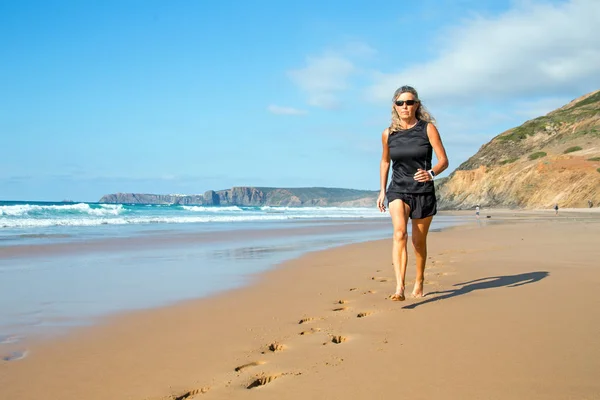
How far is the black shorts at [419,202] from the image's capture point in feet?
15.5

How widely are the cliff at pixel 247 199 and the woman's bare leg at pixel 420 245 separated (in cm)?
15768

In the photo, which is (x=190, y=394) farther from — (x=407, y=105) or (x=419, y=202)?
(x=407, y=105)

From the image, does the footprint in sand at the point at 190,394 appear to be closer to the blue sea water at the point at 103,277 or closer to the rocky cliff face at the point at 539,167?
the blue sea water at the point at 103,277

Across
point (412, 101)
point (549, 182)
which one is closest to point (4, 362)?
point (412, 101)

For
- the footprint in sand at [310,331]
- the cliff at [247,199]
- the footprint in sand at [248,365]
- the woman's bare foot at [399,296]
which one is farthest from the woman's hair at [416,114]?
the cliff at [247,199]

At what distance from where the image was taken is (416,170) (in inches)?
186

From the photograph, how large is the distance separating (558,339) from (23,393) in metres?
3.09

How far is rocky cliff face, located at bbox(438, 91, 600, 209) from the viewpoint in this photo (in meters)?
44.3

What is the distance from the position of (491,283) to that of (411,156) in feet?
6.16

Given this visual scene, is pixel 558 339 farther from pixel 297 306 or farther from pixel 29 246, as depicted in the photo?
pixel 29 246

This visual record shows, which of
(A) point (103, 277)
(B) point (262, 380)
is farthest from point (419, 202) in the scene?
(A) point (103, 277)

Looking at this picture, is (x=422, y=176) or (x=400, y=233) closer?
(x=422, y=176)

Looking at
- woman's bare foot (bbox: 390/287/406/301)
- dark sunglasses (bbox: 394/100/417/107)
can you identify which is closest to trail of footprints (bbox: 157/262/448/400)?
woman's bare foot (bbox: 390/287/406/301)

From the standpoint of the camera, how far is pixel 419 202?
473 cm
